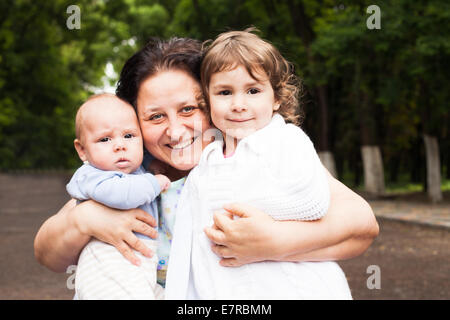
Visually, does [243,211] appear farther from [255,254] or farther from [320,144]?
[320,144]

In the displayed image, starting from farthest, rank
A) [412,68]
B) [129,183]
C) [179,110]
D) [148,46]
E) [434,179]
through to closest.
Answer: [434,179]
[412,68]
[148,46]
[179,110]
[129,183]

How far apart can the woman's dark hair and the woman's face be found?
0.05 meters

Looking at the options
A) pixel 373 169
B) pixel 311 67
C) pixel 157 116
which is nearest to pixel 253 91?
pixel 157 116

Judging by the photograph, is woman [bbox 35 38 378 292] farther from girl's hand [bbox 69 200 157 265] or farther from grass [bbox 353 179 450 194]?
grass [bbox 353 179 450 194]

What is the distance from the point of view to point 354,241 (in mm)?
2193

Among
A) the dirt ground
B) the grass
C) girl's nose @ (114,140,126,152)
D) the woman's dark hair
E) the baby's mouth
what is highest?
the woman's dark hair

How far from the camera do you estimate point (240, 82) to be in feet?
7.11

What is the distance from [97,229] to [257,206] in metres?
0.59

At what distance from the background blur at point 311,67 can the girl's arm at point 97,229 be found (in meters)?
0.81

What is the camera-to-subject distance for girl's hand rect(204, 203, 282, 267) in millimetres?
1927

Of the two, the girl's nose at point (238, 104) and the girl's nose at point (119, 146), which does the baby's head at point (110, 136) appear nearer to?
the girl's nose at point (119, 146)

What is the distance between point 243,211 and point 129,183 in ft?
1.42

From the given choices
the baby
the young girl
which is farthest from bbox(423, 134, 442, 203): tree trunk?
the baby
